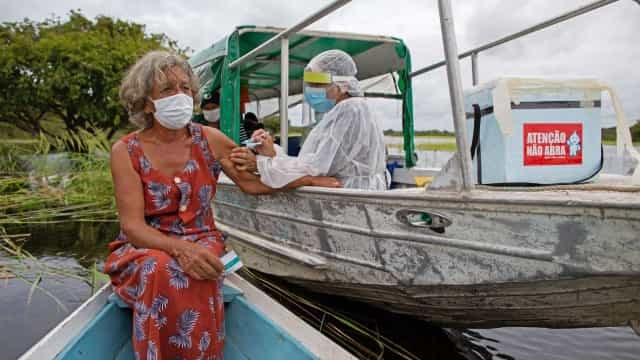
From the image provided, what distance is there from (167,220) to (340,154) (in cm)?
121

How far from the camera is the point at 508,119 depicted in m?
2.32

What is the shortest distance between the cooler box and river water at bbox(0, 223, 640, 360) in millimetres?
1566

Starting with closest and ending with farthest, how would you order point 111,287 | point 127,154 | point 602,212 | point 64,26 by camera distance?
point 602,212 → point 127,154 → point 111,287 → point 64,26

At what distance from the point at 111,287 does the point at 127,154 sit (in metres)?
0.68

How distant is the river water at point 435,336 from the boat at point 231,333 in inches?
56.1

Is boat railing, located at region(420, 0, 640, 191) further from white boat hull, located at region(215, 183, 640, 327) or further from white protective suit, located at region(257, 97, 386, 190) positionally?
white protective suit, located at region(257, 97, 386, 190)

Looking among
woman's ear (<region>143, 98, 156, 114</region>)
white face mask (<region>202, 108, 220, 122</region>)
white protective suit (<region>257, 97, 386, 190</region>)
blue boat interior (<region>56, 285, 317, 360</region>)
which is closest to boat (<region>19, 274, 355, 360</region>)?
blue boat interior (<region>56, 285, 317, 360</region>)

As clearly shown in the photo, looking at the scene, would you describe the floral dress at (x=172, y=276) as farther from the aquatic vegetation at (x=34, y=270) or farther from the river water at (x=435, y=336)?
the aquatic vegetation at (x=34, y=270)

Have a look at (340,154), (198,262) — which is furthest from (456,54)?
(198,262)

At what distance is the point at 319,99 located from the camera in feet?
10.7

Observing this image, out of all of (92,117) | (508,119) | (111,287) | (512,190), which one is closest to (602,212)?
(512,190)

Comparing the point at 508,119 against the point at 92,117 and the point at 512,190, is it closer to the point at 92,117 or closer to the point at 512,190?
the point at 512,190

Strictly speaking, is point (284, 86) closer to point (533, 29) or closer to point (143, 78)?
point (143, 78)

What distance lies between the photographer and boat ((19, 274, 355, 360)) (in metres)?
1.97
